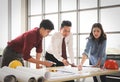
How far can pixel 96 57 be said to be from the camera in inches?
122

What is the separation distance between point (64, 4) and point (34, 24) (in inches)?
42.4

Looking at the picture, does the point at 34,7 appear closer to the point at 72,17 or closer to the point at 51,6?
the point at 51,6

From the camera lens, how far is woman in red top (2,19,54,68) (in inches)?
92.9

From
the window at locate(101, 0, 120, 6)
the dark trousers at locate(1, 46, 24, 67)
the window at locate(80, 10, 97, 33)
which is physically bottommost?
the dark trousers at locate(1, 46, 24, 67)

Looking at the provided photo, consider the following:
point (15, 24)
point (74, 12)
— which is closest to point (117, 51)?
point (74, 12)

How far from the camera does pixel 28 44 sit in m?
2.36

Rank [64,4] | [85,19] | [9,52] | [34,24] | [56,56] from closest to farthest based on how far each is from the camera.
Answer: [9,52], [56,56], [85,19], [64,4], [34,24]

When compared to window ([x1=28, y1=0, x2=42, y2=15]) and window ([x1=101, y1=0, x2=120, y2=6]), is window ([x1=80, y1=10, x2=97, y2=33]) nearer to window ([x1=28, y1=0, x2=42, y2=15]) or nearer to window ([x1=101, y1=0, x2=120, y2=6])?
window ([x1=101, y1=0, x2=120, y2=6])

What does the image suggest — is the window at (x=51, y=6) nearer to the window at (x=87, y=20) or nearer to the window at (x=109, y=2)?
the window at (x=87, y=20)

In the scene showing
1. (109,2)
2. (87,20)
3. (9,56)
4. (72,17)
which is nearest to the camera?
(9,56)


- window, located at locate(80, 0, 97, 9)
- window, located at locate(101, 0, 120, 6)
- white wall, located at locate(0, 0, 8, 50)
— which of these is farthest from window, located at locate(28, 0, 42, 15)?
window, located at locate(101, 0, 120, 6)

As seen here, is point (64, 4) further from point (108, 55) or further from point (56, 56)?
point (56, 56)

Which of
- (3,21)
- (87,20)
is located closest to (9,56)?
(87,20)

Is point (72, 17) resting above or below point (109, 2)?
below
